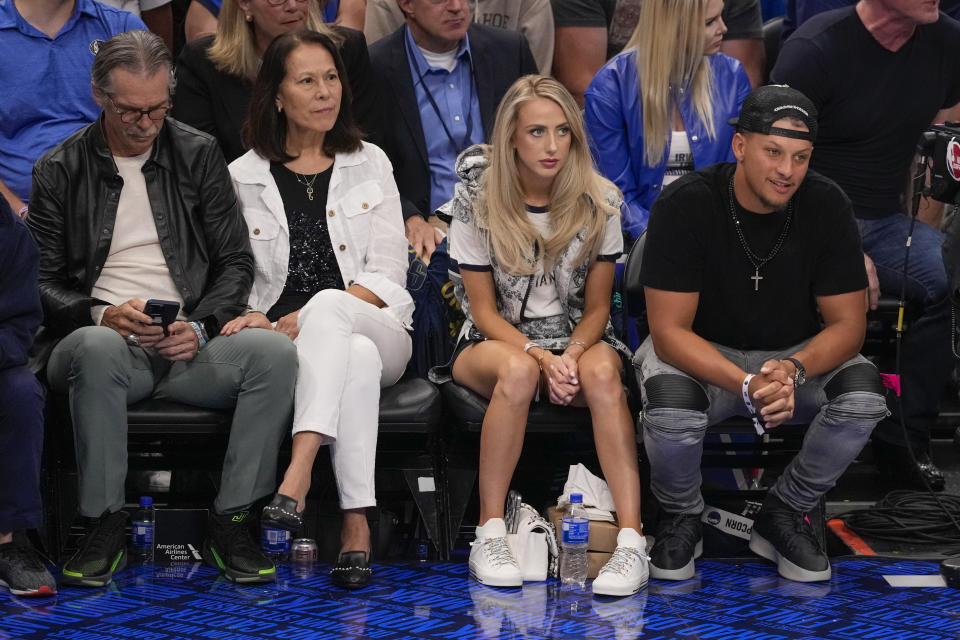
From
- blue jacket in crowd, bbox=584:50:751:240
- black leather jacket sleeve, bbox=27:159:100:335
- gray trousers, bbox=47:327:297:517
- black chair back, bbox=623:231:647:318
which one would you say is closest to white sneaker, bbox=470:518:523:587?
gray trousers, bbox=47:327:297:517

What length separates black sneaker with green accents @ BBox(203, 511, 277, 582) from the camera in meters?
3.86

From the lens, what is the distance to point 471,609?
362cm

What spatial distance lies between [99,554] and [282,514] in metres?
0.55

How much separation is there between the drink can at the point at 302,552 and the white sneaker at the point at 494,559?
49 cm

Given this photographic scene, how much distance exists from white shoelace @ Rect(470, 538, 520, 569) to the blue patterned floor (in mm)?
86

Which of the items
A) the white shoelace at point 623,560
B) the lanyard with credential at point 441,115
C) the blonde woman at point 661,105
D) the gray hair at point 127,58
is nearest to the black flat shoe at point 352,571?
the white shoelace at point 623,560

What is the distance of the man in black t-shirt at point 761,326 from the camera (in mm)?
3900

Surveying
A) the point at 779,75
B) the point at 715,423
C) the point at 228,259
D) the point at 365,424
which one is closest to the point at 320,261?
the point at 228,259

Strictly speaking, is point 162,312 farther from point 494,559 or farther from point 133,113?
point 494,559

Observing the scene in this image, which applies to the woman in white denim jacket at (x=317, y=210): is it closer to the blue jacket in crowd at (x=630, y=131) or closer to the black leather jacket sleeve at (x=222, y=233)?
the black leather jacket sleeve at (x=222, y=233)

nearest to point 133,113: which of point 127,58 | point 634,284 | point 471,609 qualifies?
point 127,58

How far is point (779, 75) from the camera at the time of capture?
4977 millimetres

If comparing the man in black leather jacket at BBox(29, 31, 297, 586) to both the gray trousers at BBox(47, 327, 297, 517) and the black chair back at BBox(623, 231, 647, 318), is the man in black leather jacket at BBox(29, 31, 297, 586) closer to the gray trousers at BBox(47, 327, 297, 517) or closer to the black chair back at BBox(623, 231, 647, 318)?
the gray trousers at BBox(47, 327, 297, 517)

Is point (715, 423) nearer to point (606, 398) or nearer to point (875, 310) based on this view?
point (606, 398)
